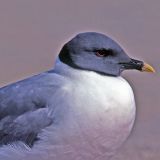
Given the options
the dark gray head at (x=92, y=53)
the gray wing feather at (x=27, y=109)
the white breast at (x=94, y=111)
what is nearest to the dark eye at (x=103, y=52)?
the dark gray head at (x=92, y=53)

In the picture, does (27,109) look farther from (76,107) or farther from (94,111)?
(94,111)

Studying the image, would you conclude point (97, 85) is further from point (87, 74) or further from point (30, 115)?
point (30, 115)

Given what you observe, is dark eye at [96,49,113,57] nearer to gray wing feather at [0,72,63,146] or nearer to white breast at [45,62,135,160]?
white breast at [45,62,135,160]

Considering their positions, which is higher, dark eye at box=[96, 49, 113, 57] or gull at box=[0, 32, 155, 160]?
dark eye at box=[96, 49, 113, 57]

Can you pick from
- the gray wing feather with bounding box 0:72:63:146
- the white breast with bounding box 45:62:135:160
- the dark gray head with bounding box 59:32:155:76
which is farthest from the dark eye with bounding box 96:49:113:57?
the gray wing feather with bounding box 0:72:63:146

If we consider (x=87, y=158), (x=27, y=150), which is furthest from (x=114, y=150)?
(x=27, y=150)

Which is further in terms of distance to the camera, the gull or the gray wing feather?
the gray wing feather

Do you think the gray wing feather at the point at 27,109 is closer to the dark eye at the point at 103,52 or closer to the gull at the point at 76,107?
the gull at the point at 76,107
